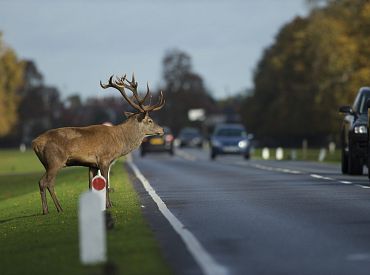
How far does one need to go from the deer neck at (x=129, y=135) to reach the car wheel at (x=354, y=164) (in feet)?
30.5

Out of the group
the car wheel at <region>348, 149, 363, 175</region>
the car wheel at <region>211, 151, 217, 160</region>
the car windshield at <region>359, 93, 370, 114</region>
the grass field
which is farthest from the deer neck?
the car wheel at <region>211, 151, 217, 160</region>

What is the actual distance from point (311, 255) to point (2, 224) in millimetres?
7939

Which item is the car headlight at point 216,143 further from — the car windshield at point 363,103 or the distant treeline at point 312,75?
the car windshield at point 363,103

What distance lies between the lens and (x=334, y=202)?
1902 centimetres

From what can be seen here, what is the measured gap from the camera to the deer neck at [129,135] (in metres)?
20.8

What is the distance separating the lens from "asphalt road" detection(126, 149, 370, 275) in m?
11.0

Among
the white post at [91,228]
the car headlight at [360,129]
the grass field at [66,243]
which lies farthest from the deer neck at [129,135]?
the white post at [91,228]

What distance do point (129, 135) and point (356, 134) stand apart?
9.26 metres

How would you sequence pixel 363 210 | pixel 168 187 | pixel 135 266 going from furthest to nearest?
pixel 168 187, pixel 363 210, pixel 135 266

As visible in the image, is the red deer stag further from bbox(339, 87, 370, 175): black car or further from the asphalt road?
bbox(339, 87, 370, 175): black car

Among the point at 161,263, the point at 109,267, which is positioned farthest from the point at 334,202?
the point at 109,267

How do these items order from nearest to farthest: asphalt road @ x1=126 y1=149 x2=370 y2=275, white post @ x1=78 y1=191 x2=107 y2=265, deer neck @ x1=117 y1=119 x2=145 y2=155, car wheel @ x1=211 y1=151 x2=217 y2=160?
white post @ x1=78 y1=191 x2=107 y2=265 < asphalt road @ x1=126 y1=149 x2=370 y2=275 < deer neck @ x1=117 y1=119 x2=145 y2=155 < car wheel @ x1=211 y1=151 x2=217 y2=160

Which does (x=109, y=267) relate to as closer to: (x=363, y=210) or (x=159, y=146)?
(x=363, y=210)

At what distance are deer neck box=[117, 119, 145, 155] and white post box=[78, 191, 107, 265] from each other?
33.2 ft
